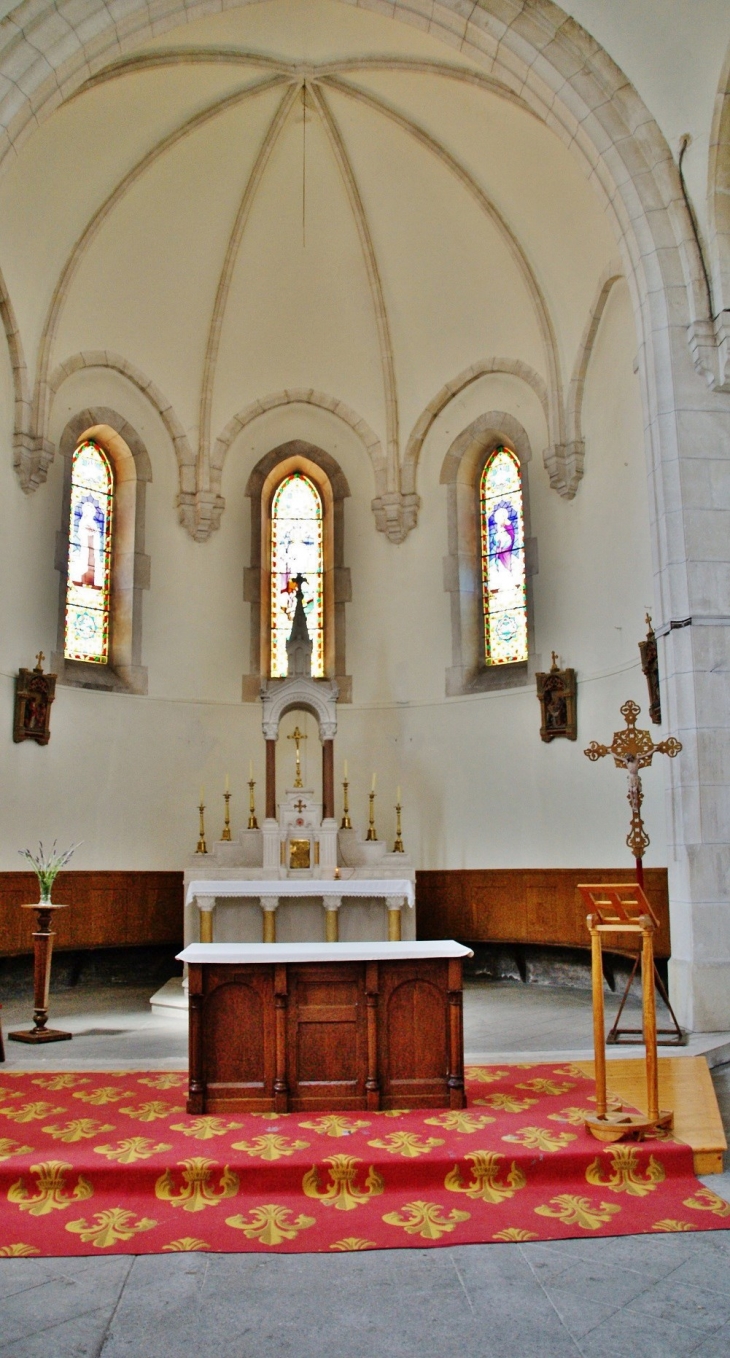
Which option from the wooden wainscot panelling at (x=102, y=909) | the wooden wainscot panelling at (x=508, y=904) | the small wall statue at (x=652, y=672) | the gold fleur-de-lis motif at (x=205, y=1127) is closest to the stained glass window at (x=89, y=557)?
the wooden wainscot panelling at (x=102, y=909)

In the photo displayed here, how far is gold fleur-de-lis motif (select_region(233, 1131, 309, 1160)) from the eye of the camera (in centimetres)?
461

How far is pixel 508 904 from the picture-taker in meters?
11.9

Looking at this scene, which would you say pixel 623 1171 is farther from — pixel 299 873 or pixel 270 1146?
pixel 299 873

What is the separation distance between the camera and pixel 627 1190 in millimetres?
4453

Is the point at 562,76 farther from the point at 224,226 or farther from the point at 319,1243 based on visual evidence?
the point at 319,1243

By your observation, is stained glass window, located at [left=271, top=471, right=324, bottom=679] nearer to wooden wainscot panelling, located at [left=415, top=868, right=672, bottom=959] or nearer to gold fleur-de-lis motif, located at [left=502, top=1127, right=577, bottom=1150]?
wooden wainscot panelling, located at [left=415, top=868, right=672, bottom=959]

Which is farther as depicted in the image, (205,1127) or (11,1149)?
(205,1127)

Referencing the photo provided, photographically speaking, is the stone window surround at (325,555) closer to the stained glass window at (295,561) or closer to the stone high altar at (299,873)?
the stained glass window at (295,561)

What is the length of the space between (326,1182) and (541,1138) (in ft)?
3.44

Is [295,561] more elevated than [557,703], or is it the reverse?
[295,561]

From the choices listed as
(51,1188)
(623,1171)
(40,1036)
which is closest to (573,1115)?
(623,1171)

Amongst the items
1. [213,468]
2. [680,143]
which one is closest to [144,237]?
[213,468]

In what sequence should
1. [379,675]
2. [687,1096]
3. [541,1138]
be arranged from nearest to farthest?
1. [541,1138]
2. [687,1096]
3. [379,675]

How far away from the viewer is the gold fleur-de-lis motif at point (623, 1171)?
4555mm
